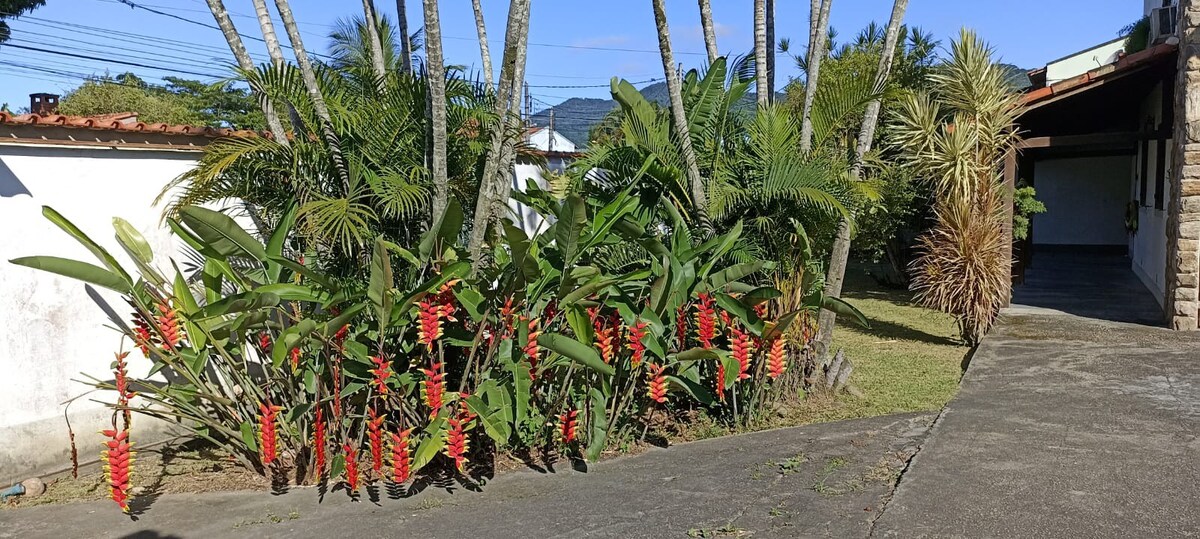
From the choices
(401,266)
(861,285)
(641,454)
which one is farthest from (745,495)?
(861,285)

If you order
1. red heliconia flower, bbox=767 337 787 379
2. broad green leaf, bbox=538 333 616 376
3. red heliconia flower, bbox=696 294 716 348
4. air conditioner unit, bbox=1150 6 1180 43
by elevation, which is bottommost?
red heliconia flower, bbox=767 337 787 379

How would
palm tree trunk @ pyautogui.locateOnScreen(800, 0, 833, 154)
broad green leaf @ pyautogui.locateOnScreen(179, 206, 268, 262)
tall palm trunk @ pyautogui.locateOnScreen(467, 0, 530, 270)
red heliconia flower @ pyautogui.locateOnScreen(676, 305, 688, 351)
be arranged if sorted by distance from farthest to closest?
palm tree trunk @ pyautogui.locateOnScreen(800, 0, 833, 154) < red heliconia flower @ pyautogui.locateOnScreen(676, 305, 688, 351) < tall palm trunk @ pyautogui.locateOnScreen(467, 0, 530, 270) < broad green leaf @ pyautogui.locateOnScreen(179, 206, 268, 262)

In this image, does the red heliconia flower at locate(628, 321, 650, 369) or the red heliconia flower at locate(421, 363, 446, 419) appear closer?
the red heliconia flower at locate(421, 363, 446, 419)

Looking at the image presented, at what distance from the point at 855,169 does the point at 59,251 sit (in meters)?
5.31

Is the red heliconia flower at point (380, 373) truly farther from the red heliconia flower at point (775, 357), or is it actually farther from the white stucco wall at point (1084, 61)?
the white stucco wall at point (1084, 61)

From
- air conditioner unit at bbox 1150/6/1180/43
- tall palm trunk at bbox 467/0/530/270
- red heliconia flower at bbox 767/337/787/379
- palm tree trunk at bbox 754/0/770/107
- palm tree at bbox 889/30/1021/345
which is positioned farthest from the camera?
air conditioner unit at bbox 1150/6/1180/43

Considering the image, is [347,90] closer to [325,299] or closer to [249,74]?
[249,74]

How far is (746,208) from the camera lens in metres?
6.72

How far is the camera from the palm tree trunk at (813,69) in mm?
→ 6918

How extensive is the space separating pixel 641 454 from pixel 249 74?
3.20 m

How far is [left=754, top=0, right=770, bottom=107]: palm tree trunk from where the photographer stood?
23.8 feet

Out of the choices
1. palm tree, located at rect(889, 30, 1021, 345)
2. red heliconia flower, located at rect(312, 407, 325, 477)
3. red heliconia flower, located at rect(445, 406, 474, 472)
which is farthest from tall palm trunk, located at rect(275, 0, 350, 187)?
palm tree, located at rect(889, 30, 1021, 345)

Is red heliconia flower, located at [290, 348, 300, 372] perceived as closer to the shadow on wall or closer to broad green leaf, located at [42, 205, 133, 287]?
broad green leaf, located at [42, 205, 133, 287]

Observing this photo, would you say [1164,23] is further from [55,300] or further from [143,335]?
[55,300]
